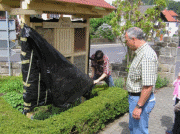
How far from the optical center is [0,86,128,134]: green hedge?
2.91 meters

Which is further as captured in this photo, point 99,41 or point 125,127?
point 99,41

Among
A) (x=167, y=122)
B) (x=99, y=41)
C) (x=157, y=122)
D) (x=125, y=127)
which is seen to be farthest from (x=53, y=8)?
(x=99, y=41)

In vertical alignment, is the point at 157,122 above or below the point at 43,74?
below

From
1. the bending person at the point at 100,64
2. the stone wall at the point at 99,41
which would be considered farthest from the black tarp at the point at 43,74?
the stone wall at the point at 99,41

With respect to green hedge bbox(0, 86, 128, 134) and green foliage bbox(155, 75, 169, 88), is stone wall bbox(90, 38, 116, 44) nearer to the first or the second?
green foliage bbox(155, 75, 169, 88)

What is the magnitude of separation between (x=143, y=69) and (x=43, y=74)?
1620mm

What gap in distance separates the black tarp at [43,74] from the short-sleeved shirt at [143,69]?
1253 millimetres

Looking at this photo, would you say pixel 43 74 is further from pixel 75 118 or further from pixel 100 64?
pixel 100 64

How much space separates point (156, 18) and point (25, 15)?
15.8 feet

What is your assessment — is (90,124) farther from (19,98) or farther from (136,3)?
(136,3)

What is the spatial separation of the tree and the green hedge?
2.46 meters

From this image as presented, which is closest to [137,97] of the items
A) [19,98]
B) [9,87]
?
[19,98]

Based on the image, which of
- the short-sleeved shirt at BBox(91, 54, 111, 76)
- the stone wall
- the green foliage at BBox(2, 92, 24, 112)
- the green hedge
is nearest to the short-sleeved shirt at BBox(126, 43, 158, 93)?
the green hedge

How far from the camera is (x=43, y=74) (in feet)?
10.9
